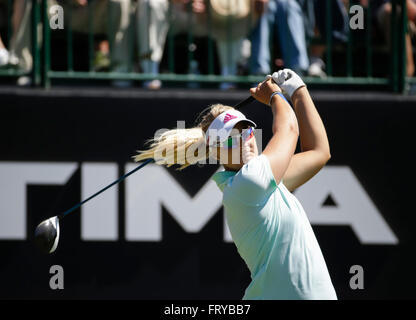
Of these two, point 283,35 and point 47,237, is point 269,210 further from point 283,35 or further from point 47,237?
point 283,35

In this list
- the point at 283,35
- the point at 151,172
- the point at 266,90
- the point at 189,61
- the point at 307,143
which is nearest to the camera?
the point at 266,90

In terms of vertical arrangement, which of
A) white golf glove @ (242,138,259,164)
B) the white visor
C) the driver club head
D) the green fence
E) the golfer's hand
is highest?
the green fence

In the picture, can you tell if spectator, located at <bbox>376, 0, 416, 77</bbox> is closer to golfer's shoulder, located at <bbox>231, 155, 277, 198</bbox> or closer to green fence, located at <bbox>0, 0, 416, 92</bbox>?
green fence, located at <bbox>0, 0, 416, 92</bbox>

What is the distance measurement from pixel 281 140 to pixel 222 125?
0.86 feet

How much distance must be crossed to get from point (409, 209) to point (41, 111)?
8.30ft

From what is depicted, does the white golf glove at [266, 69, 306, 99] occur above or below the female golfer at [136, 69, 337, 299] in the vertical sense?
above

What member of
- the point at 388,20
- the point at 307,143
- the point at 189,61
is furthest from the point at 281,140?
the point at 388,20

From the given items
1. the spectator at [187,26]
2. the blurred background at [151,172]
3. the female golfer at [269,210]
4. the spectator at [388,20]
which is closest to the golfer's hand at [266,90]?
the female golfer at [269,210]

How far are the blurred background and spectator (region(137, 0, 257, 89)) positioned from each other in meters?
0.02

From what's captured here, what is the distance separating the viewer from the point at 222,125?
363 cm

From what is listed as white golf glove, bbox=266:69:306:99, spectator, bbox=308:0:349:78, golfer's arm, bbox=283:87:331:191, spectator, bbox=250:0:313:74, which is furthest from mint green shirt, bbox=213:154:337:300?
spectator, bbox=308:0:349:78

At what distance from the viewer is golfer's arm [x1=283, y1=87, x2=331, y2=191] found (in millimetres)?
3842
